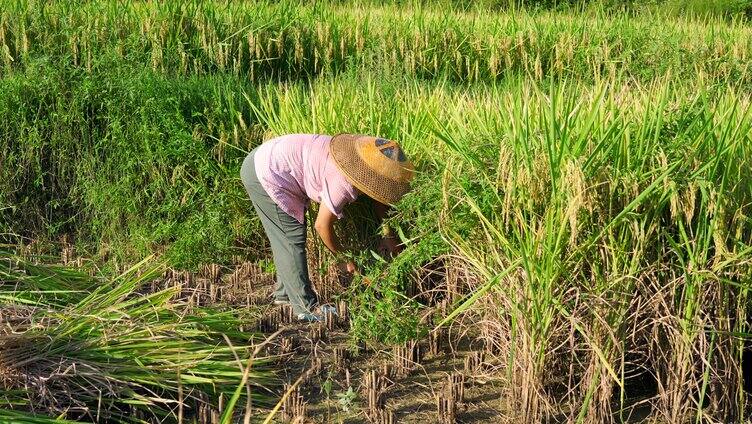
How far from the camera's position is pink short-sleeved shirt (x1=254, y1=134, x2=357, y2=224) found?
422 cm

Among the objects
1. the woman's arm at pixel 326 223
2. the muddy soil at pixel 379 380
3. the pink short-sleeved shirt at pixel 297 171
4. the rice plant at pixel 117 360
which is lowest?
the muddy soil at pixel 379 380

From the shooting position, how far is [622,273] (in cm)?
346

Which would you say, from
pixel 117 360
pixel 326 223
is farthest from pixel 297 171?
pixel 117 360

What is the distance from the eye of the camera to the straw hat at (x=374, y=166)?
4.09 m

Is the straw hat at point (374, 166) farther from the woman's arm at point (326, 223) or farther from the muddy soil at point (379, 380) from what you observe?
the muddy soil at point (379, 380)

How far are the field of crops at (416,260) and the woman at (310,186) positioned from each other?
145 millimetres

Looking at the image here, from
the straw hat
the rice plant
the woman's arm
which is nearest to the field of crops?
the rice plant

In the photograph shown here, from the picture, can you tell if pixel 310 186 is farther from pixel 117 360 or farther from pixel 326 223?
pixel 117 360

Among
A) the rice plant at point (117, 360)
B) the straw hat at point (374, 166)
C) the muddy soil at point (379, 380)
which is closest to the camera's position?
the rice plant at point (117, 360)

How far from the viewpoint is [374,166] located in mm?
4113

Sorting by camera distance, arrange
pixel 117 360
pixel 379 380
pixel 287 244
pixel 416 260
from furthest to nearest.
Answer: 1. pixel 287 244
2. pixel 416 260
3. pixel 379 380
4. pixel 117 360

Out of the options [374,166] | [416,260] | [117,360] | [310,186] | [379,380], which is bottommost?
[379,380]

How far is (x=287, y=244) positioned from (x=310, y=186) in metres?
0.33

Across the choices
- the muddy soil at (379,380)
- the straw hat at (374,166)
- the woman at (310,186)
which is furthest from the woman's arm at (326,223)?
the muddy soil at (379,380)
